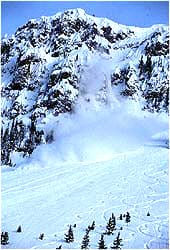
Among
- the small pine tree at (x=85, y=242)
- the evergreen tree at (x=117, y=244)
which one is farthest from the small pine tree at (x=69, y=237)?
the evergreen tree at (x=117, y=244)

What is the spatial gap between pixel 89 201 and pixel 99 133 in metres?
30.4

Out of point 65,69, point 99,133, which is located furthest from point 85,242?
point 65,69

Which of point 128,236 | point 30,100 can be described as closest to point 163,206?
point 128,236

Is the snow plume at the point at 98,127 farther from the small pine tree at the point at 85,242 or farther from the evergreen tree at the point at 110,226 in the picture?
the small pine tree at the point at 85,242

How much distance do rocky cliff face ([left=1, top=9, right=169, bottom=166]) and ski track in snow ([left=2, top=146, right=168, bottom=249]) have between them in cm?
1921

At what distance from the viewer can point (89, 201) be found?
2914 centimetres

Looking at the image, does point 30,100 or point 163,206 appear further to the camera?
point 30,100

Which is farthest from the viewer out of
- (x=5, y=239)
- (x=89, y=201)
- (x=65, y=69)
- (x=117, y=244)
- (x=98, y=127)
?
(x=65, y=69)

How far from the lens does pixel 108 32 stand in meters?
86.0

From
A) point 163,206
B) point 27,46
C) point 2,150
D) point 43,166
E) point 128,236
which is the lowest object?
point 128,236

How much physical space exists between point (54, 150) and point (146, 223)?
106ft

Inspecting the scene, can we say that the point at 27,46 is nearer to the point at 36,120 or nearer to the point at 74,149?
the point at 36,120

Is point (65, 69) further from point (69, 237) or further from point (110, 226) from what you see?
point (69, 237)

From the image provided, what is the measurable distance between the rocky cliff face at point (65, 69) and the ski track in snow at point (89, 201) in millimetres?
19214
